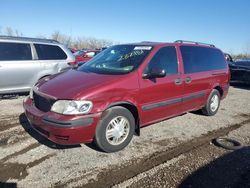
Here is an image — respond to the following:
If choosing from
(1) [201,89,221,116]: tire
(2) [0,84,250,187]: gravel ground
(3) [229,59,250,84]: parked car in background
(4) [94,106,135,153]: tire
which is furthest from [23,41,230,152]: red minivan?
(3) [229,59,250,84]: parked car in background

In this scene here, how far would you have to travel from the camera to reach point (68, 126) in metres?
3.51

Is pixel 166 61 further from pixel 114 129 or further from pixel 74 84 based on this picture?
pixel 74 84

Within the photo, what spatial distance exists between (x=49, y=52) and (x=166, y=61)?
14.3 ft

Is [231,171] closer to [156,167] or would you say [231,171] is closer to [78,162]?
[156,167]

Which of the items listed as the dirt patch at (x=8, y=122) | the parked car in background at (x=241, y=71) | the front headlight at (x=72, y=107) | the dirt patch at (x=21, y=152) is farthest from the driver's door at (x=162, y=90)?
the parked car in background at (x=241, y=71)

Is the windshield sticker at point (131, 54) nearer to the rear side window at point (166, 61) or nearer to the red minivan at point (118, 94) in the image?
the red minivan at point (118, 94)

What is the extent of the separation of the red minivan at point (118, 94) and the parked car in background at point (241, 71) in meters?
6.26

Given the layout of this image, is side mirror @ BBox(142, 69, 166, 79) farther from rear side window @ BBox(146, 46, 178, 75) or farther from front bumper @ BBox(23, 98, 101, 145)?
front bumper @ BBox(23, 98, 101, 145)

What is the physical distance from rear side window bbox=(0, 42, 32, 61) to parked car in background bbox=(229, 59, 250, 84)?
28.8ft

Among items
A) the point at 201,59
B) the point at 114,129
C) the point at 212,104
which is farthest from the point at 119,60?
the point at 212,104

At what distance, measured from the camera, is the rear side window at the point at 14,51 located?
22.8ft

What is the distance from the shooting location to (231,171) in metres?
3.57

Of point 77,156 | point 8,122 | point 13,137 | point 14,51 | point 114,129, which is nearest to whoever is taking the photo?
point 77,156

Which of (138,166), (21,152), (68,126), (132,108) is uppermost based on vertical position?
(132,108)
